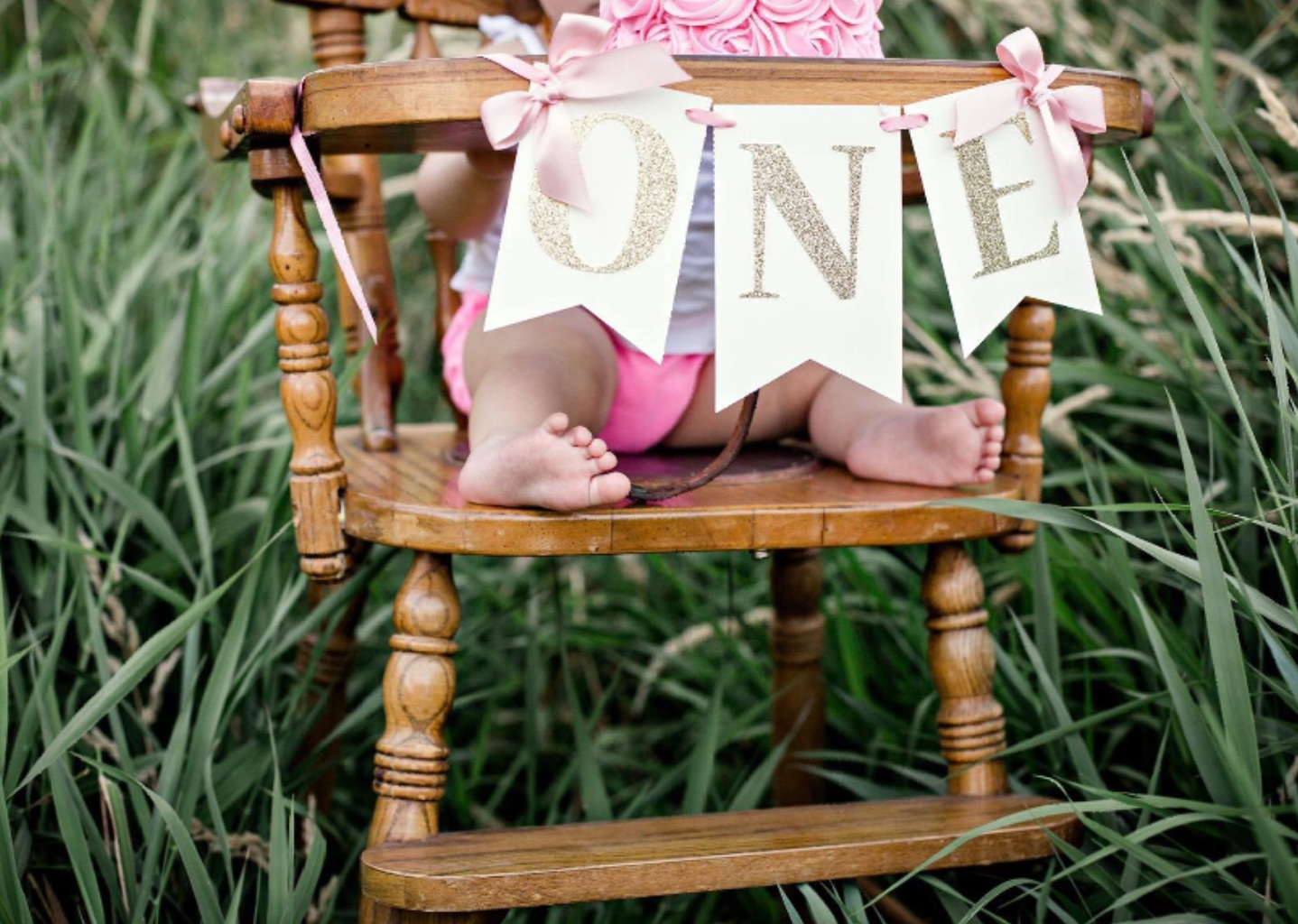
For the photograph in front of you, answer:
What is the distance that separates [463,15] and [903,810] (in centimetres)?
83

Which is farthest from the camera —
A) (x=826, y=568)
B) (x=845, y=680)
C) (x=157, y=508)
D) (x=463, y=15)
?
(x=826, y=568)

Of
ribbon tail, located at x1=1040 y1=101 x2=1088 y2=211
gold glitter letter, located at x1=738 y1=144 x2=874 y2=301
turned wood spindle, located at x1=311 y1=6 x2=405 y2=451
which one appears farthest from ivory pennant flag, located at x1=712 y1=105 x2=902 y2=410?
turned wood spindle, located at x1=311 y1=6 x2=405 y2=451

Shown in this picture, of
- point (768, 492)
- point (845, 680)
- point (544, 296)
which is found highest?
point (544, 296)

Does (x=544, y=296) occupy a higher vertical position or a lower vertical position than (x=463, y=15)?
lower

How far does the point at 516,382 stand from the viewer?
104cm

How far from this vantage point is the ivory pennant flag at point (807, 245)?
2.80ft

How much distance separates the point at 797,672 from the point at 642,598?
54 cm

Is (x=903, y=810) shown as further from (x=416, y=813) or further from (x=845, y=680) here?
(x=845, y=680)

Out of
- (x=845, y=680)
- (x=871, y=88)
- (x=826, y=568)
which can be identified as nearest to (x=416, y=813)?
(x=871, y=88)

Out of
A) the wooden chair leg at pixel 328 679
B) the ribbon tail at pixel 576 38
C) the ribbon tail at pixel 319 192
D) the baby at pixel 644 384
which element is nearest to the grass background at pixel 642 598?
the wooden chair leg at pixel 328 679

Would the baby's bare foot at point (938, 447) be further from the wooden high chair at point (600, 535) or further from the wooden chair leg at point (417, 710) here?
the wooden chair leg at point (417, 710)

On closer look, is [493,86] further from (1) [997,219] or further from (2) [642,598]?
(2) [642,598]

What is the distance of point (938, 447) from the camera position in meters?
1.04

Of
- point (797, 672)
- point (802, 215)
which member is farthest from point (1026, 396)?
point (797, 672)
